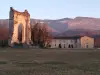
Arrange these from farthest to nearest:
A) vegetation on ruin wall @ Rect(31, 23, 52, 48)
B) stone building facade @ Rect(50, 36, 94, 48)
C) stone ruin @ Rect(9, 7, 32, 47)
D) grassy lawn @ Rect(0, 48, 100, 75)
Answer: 1. stone building facade @ Rect(50, 36, 94, 48)
2. vegetation on ruin wall @ Rect(31, 23, 52, 48)
3. stone ruin @ Rect(9, 7, 32, 47)
4. grassy lawn @ Rect(0, 48, 100, 75)

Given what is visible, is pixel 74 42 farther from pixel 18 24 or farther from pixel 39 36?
pixel 18 24

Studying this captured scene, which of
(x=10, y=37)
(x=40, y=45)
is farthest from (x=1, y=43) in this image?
(x=40, y=45)

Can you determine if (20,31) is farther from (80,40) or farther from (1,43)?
(80,40)

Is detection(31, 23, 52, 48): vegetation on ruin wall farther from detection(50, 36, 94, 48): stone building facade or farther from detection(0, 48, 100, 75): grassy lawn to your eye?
detection(0, 48, 100, 75): grassy lawn

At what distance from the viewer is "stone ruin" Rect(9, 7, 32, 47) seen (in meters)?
80.6

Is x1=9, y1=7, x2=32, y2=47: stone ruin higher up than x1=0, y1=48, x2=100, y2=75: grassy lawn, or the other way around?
x1=9, y1=7, x2=32, y2=47: stone ruin

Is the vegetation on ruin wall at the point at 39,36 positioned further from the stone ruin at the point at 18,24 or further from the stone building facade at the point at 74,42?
the stone building facade at the point at 74,42

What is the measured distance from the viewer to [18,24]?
85.3 metres

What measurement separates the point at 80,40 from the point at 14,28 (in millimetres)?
61265

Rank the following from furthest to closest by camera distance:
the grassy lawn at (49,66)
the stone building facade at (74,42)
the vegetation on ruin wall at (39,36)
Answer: the stone building facade at (74,42) → the vegetation on ruin wall at (39,36) → the grassy lawn at (49,66)

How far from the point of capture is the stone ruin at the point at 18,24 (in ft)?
265

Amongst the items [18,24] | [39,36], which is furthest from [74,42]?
[18,24]

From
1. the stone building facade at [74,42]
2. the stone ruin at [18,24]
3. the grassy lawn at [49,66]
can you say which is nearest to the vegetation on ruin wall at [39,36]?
the stone ruin at [18,24]

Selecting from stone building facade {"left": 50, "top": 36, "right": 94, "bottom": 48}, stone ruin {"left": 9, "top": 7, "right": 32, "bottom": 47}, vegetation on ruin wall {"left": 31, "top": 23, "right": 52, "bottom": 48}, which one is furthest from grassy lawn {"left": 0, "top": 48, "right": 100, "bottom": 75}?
stone building facade {"left": 50, "top": 36, "right": 94, "bottom": 48}
